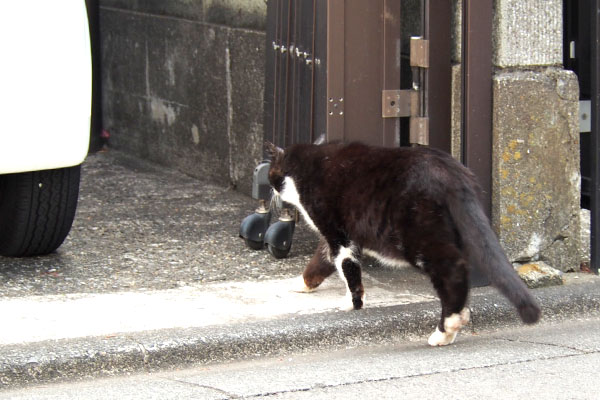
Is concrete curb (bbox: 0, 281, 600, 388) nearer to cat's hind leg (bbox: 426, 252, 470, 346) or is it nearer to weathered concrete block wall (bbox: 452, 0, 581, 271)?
cat's hind leg (bbox: 426, 252, 470, 346)

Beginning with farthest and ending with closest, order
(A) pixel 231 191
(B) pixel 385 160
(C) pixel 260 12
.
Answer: (A) pixel 231 191 < (C) pixel 260 12 < (B) pixel 385 160

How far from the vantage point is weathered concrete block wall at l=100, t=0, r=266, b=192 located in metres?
7.12

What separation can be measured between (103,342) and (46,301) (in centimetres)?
72

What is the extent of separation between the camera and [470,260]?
4.45 meters

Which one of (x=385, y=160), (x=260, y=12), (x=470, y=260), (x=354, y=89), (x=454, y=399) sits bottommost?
(x=454, y=399)

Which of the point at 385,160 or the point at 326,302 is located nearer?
the point at 385,160

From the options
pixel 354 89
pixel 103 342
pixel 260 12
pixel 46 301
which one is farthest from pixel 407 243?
pixel 260 12

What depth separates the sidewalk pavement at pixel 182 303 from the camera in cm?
421

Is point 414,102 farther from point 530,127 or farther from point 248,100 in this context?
point 248,100

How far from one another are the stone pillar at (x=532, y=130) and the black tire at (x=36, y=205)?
217 cm

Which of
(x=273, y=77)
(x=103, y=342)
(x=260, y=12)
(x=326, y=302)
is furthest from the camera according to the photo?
(x=260, y=12)

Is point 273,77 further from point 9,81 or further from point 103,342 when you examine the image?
point 103,342

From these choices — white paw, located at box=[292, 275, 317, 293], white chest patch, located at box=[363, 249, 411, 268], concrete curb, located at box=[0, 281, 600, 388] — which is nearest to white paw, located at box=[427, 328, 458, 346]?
concrete curb, located at box=[0, 281, 600, 388]

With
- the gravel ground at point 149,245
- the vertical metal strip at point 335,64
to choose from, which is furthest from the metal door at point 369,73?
the gravel ground at point 149,245
